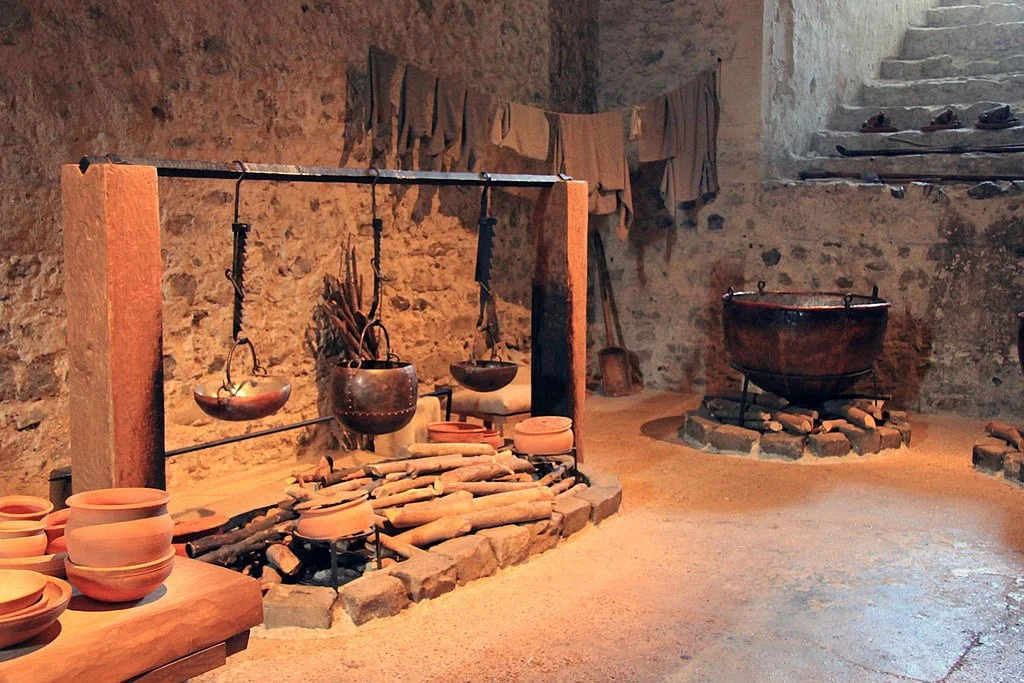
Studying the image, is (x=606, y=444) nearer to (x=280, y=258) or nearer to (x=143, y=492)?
(x=280, y=258)

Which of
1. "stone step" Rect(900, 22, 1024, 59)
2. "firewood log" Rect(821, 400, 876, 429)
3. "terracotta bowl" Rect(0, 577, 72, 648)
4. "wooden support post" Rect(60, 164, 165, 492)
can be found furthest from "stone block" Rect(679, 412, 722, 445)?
"stone step" Rect(900, 22, 1024, 59)

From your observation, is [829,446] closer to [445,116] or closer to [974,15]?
[445,116]

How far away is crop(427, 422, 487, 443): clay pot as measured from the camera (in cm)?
470

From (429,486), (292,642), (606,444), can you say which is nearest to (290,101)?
(429,486)

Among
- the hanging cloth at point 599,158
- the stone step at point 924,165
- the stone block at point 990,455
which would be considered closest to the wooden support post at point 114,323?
the hanging cloth at point 599,158

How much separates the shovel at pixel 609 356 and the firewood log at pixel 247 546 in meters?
A: 3.81

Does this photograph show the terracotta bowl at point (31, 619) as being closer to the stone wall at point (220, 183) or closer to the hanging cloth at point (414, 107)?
the stone wall at point (220, 183)

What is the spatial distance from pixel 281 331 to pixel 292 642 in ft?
7.53

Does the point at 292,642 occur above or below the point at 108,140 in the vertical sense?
below

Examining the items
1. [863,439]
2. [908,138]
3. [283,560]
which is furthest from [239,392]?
[908,138]

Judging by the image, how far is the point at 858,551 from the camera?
3.97m

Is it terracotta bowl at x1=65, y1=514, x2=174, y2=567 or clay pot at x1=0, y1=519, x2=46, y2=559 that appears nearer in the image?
terracotta bowl at x1=65, y1=514, x2=174, y2=567

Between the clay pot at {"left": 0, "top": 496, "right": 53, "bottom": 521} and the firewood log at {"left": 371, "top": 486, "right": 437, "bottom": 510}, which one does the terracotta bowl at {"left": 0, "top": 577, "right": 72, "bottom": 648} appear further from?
the firewood log at {"left": 371, "top": 486, "right": 437, "bottom": 510}

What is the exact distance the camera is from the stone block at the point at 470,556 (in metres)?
3.53
